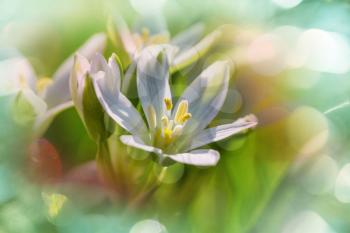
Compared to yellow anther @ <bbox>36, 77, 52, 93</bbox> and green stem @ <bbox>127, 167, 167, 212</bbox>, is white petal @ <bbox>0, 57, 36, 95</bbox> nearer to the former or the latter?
yellow anther @ <bbox>36, 77, 52, 93</bbox>

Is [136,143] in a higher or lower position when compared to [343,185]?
higher

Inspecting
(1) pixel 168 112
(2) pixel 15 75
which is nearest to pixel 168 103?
(1) pixel 168 112

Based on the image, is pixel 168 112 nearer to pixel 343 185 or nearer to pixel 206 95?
pixel 206 95

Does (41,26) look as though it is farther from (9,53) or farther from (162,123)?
(162,123)

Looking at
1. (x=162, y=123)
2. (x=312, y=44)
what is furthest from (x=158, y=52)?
(x=312, y=44)

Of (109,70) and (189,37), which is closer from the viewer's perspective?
(109,70)

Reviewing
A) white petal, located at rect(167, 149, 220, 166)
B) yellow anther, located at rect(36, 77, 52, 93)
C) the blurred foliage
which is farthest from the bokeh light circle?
yellow anther, located at rect(36, 77, 52, 93)
